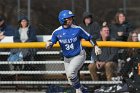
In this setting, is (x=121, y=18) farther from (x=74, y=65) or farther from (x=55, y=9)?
(x=55, y=9)

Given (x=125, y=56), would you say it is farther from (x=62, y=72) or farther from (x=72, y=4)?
(x=72, y=4)

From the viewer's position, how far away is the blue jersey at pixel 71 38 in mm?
10445

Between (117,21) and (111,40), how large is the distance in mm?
707

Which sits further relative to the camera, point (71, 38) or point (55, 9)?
point (55, 9)

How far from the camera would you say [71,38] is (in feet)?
34.2

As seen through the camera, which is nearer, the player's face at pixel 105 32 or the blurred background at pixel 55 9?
the player's face at pixel 105 32

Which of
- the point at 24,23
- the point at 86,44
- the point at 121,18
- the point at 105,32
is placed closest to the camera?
the point at 86,44

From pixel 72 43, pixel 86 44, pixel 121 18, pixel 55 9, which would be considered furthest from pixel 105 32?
pixel 55 9

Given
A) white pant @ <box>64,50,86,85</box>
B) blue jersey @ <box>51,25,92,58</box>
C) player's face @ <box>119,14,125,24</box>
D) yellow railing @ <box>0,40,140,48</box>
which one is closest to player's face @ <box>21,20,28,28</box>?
yellow railing @ <box>0,40,140,48</box>

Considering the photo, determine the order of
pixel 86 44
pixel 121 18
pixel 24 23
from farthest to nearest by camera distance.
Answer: pixel 24 23, pixel 121 18, pixel 86 44

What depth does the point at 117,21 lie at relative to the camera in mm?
12516

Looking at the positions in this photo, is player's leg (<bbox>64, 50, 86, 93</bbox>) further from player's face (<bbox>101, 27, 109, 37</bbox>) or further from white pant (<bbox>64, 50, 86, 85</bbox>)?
player's face (<bbox>101, 27, 109, 37</bbox>)

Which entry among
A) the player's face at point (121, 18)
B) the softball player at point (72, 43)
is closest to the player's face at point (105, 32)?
the player's face at point (121, 18)

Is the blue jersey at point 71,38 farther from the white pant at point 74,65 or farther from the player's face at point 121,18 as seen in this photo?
the player's face at point 121,18
